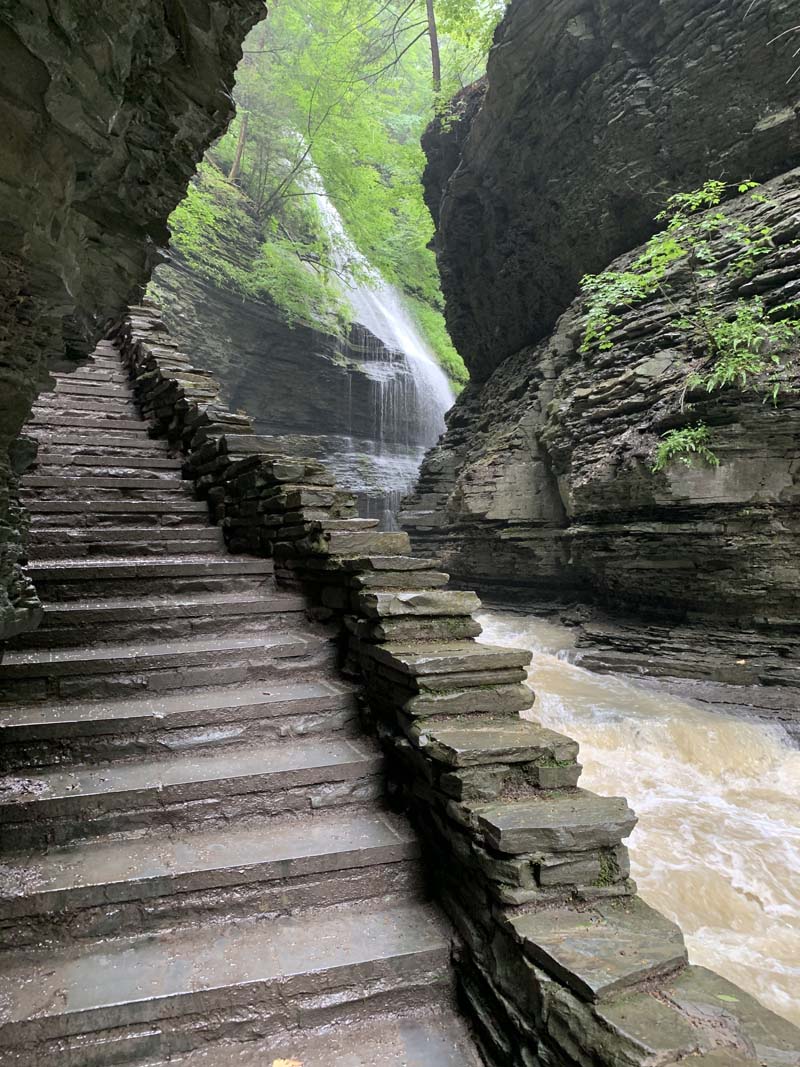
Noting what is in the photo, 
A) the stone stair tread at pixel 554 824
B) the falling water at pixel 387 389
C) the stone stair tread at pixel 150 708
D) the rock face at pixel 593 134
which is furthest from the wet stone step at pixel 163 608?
the falling water at pixel 387 389

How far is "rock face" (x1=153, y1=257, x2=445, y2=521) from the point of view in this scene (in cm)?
1886

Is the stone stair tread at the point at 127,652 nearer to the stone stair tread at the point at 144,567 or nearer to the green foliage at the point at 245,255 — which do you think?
the stone stair tread at the point at 144,567

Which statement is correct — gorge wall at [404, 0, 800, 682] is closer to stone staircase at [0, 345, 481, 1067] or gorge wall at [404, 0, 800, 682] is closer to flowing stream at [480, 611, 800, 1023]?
flowing stream at [480, 611, 800, 1023]

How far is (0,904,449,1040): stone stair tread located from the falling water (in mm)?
19055

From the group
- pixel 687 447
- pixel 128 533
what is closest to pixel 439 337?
pixel 687 447

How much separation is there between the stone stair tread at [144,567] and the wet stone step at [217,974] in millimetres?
2716

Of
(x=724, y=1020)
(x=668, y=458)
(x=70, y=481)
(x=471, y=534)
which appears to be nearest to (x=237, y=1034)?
(x=724, y=1020)

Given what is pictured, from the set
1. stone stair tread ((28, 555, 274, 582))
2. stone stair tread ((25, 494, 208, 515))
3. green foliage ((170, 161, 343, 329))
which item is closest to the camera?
stone stair tread ((28, 555, 274, 582))

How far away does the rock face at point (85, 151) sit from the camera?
5.93 ft

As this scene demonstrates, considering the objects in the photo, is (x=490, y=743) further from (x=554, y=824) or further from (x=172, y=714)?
(x=172, y=714)

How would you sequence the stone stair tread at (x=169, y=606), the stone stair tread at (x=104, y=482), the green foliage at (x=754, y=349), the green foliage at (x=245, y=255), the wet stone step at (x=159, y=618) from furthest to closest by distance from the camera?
the green foliage at (x=245, y=255)
the green foliage at (x=754, y=349)
the stone stair tread at (x=104, y=482)
the stone stair tread at (x=169, y=606)
the wet stone step at (x=159, y=618)

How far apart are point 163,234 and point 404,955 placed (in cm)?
399

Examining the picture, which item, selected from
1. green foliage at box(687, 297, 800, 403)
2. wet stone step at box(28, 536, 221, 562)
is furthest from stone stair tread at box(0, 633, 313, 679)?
green foliage at box(687, 297, 800, 403)

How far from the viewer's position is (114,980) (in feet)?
7.30
